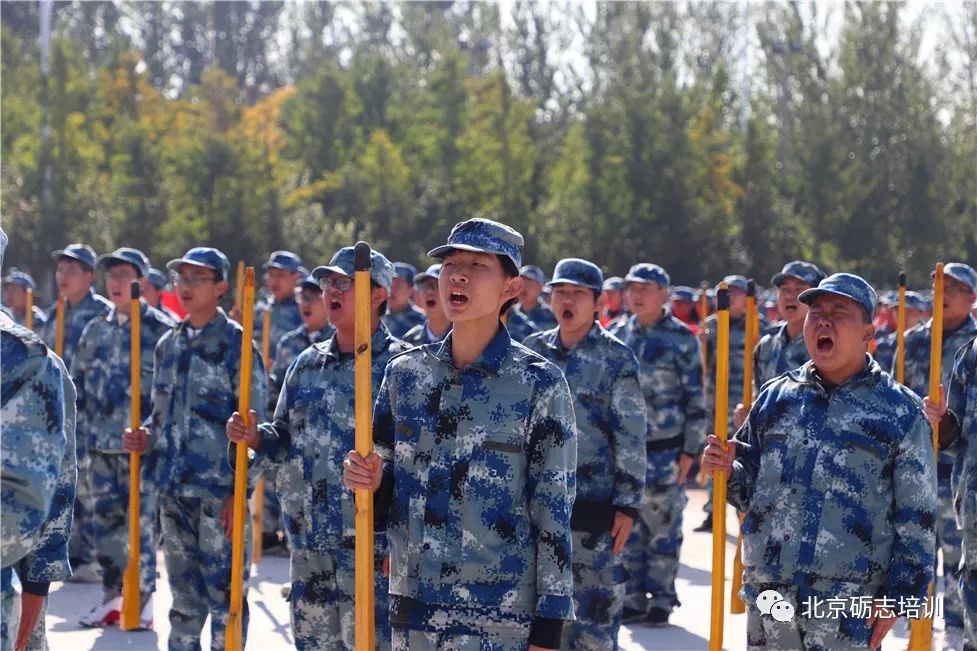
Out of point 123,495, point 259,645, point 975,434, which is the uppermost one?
point 975,434

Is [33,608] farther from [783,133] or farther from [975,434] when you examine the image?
[783,133]

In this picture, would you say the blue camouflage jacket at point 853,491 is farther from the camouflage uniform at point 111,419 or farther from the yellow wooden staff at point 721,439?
the camouflage uniform at point 111,419

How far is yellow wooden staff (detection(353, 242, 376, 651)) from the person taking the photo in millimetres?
4418

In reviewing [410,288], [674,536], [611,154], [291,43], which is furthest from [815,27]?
[674,536]

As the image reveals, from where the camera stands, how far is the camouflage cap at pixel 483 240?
463 cm

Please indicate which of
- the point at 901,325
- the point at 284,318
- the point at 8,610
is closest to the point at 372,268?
the point at 8,610

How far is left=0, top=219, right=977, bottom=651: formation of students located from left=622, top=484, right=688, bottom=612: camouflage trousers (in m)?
0.02

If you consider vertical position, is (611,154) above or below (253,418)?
above

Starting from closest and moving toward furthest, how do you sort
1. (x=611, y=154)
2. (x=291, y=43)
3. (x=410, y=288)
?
(x=410, y=288) → (x=611, y=154) → (x=291, y=43)

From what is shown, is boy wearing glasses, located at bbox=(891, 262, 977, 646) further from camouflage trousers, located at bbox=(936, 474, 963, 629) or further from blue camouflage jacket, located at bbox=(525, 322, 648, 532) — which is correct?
blue camouflage jacket, located at bbox=(525, 322, 648, 532)

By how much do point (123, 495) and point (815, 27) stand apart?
3802cm

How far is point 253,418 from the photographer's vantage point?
657cm

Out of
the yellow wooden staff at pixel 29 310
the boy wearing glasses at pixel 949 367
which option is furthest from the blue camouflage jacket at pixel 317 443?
the yellow wooden staff at pixel 29 310

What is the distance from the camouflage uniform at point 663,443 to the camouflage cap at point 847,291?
448 cm
